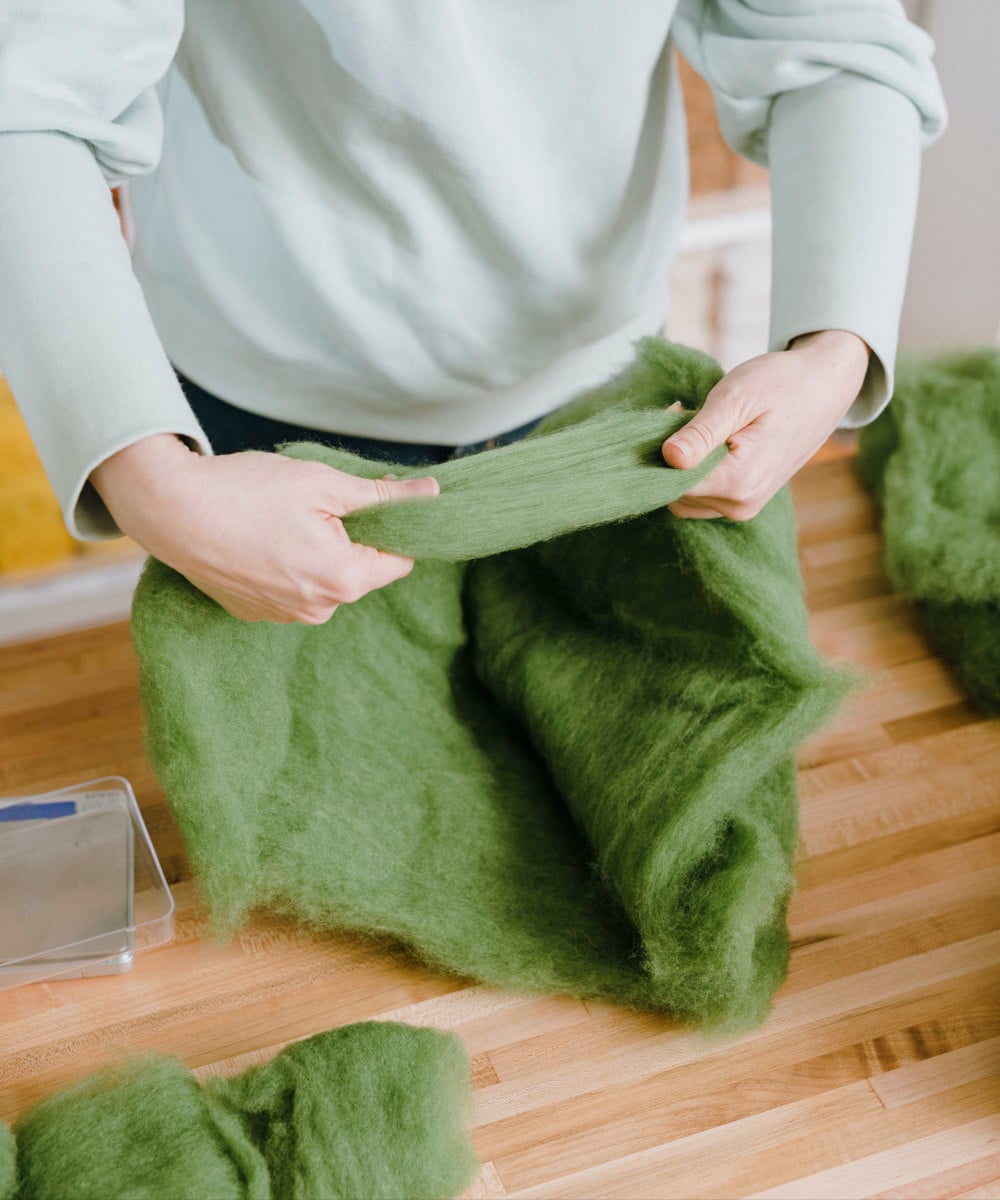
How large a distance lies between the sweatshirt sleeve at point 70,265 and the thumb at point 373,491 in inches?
2.9

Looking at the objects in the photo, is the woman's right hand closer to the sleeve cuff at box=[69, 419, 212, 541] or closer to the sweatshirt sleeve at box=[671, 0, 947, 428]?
the sleeve cuff at box=[69, 419, 212, 541]

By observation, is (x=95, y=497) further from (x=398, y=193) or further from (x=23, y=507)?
(x=23, y=507)

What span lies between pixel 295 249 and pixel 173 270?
132mm

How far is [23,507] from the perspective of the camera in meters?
1.65

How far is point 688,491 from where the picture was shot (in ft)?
2.06

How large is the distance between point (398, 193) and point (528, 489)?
0.78 feet

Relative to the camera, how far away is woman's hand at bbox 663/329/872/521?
0.63m

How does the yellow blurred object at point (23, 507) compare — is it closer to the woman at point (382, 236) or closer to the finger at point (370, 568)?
the woman at point (382, 236)

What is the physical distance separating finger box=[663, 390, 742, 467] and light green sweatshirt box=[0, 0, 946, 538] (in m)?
0.10

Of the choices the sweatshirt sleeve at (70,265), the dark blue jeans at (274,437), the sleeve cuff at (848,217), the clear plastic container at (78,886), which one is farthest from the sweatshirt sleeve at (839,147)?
the clear plastic container at (78,886)

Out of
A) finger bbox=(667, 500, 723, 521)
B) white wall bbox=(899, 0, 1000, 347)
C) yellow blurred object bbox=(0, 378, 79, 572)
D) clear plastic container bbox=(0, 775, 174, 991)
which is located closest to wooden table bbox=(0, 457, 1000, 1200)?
clear plastic container bbox=(0, 775, 174, 991)

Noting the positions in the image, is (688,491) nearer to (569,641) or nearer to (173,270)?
(569,641)

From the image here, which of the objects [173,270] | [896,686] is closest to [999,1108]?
→ [896,686]

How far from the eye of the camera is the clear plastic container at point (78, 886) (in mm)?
676
